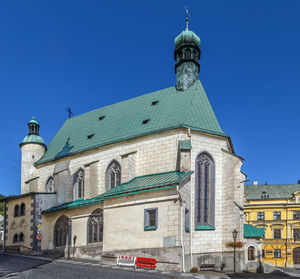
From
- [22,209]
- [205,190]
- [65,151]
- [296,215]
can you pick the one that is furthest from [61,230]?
[296,215]

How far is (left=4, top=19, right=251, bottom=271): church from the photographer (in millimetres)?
20734

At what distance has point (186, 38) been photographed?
3103 centimetres

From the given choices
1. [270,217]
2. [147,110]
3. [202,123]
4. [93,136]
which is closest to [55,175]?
[93,136]

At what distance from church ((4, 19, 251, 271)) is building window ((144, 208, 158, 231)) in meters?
0.06

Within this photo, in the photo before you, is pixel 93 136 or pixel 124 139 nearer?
pixel 124 139

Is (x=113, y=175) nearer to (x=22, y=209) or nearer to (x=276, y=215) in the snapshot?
(x=22, y=209)

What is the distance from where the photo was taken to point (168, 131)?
988 inches

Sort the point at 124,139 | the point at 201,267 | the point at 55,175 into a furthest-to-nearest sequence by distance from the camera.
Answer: the point at 55,175, the point at 124,139, the point at 201,267

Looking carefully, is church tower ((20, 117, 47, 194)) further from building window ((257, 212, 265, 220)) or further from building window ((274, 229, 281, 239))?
building window ((274, 229, 281, 239))

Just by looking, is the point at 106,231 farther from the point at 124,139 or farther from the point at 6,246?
the point at 6,246

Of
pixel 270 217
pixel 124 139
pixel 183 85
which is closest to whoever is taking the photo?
pixel 124 139

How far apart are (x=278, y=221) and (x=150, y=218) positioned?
1263 inches

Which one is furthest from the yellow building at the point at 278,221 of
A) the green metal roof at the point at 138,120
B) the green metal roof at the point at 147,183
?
the green metal roof at the point at 147,183

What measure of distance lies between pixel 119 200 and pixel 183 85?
12253 millimetres
